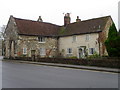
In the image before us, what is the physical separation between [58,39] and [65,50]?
3902 mm

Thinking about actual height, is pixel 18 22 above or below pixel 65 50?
above

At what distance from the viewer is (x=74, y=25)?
1671 inches

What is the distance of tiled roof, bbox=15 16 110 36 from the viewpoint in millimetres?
36375

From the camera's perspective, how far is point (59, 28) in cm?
4756

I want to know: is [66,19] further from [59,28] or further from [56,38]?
[56,38]

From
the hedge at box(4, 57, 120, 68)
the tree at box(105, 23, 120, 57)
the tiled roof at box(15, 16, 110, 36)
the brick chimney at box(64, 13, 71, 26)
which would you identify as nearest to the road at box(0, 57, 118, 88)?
the hedge at box(4, 57, 120, 68)

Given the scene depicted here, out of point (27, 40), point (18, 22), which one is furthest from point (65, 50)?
point (18, 22)

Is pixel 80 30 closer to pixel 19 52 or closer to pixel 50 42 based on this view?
pixel 50 42

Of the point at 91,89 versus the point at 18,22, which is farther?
the point at 18,22

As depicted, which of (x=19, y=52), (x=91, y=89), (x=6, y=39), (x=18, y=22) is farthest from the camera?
(x=6, y=39)

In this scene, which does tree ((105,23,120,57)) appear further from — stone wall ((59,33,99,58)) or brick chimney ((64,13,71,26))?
brick chimney ((64,13,71,26))

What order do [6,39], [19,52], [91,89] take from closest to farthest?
[91,89] < [19,52] < [6,39]

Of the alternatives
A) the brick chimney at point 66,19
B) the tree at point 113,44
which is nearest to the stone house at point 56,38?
the brick chimney at point 66,19

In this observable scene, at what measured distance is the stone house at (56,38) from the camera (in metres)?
35.2
